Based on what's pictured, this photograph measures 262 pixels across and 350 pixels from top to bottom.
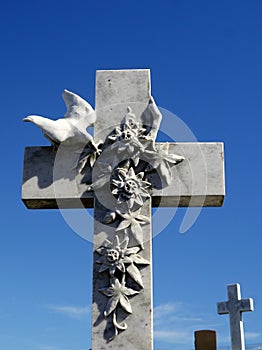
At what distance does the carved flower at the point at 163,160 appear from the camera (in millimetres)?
6660

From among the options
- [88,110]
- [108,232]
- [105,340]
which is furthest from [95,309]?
[88,110]

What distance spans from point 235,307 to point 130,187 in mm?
4654

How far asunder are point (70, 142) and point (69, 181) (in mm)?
419

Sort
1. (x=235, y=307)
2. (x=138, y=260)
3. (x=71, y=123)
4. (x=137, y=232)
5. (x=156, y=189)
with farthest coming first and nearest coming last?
(x=235, y=307) < (x=71, y=123) < (x=156, y=189) < (x=137, y=232) < (x=138, y=260)

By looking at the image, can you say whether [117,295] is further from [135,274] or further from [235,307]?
[235,307]

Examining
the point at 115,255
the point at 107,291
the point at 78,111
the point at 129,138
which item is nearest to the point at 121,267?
the point at 115,255

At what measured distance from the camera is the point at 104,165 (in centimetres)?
674

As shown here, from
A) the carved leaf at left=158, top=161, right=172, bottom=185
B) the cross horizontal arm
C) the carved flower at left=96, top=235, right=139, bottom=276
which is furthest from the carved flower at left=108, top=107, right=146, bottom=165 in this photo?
the carved flower at left=96, top=235, right=139, bottom=276

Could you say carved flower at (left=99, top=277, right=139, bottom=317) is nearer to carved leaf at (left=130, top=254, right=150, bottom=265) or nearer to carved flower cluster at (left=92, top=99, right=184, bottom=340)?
carved flower cluster at (left=92, top=99, right=184, bottom=340)

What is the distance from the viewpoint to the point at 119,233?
6.39m

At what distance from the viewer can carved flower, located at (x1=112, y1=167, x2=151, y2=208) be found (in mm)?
6516

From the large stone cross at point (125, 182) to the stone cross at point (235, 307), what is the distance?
3.92 metres

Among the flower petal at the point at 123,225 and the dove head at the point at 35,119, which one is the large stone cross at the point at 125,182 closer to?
the flower petal at the point at 123,225

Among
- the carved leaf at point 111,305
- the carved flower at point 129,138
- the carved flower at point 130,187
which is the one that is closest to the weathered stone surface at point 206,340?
the carved leaf at point 111,305
